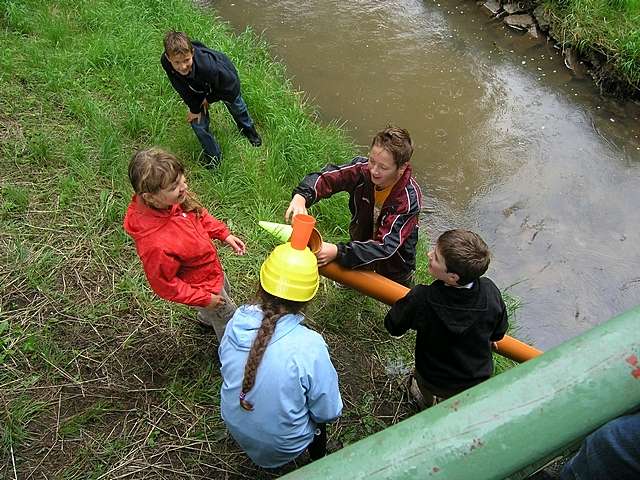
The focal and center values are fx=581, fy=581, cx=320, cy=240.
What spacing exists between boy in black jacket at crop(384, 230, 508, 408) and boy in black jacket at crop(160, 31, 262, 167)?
225 cm

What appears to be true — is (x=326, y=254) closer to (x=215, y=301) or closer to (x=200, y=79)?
Result: (x=215, y=301)

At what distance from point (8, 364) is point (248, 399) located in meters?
Result: 1.50

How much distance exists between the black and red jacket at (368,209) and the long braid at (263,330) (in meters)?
0.74

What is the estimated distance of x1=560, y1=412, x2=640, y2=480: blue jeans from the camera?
1.01 meters

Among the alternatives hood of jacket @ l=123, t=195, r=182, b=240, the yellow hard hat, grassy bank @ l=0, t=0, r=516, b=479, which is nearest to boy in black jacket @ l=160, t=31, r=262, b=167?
grassy bank @ l=0, t=0, r=516, b=479

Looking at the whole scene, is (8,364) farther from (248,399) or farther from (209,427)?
(248,399)

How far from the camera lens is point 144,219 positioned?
90.0 inches

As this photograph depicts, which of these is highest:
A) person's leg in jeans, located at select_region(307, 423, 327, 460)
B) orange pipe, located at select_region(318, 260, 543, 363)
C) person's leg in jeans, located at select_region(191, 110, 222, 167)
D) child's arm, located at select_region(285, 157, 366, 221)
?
child's arm, located at select_region(285, 157, 366, 221)

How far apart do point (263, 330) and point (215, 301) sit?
71 centimetres

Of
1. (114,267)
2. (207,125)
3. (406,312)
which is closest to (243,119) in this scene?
(207,125)

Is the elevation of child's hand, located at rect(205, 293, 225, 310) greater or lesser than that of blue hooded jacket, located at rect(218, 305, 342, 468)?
lesser

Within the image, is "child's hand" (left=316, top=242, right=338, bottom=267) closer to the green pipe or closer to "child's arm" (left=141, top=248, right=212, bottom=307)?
"child's arm" (left=141, top=248, right=212, bottom=307)

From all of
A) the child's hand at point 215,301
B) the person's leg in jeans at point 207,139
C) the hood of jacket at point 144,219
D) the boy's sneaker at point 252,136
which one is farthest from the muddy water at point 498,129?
the hood of jacket at point 144,219

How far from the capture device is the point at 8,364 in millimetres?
2770
